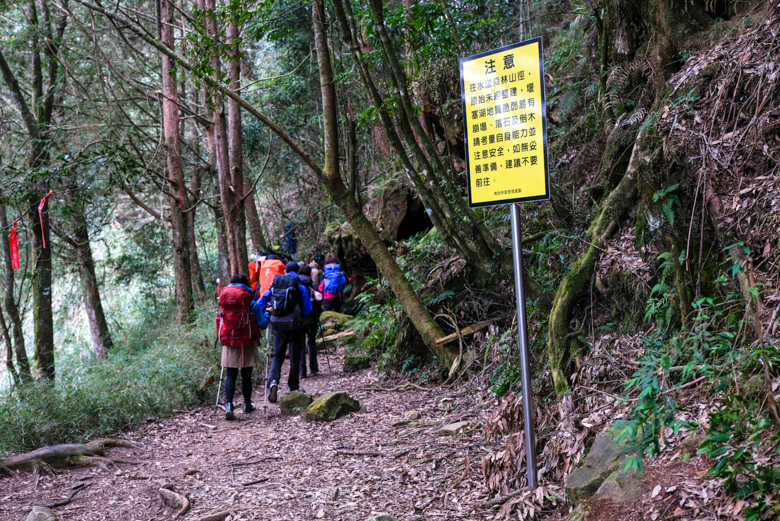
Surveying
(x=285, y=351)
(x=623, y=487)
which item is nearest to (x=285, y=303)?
(x=285, y=351)

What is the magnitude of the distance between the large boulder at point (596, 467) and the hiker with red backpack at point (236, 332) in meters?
5.37

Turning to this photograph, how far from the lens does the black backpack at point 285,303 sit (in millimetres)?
8570

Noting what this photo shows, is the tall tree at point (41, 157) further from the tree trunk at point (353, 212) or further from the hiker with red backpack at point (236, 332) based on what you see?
the tree trunk at point (353, 212)

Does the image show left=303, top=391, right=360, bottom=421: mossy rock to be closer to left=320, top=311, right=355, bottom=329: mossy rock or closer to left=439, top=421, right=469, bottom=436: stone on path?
left=439, top=421, right=469, bottom=436: stone on path

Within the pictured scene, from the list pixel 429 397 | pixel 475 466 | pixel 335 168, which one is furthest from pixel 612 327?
pixel 335 168

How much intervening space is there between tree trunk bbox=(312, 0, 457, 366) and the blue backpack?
18.5 ft

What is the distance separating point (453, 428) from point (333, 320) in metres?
8.89

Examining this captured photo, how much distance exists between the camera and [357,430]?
6.73 metres

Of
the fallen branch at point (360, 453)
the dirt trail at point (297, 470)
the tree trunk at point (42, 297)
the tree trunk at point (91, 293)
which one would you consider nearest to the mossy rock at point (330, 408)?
the dirt trail at point (297, 470)

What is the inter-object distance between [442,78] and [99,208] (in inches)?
414

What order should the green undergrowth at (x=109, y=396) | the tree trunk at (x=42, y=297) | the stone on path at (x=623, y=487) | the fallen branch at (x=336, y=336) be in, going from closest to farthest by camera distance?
1. the stone on path at (x=623, y=487)
2. the green undergrowth at (x=109, y=396)
3. the tree trunk at (x=42, y=297)
4. the fallen branch at (x=336, y=336)

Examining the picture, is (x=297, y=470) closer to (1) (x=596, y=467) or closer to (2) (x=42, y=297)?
(1) (x=596, y=467)

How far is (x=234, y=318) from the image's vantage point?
798 centimetres

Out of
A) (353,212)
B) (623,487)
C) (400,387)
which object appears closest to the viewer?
(623,487)
